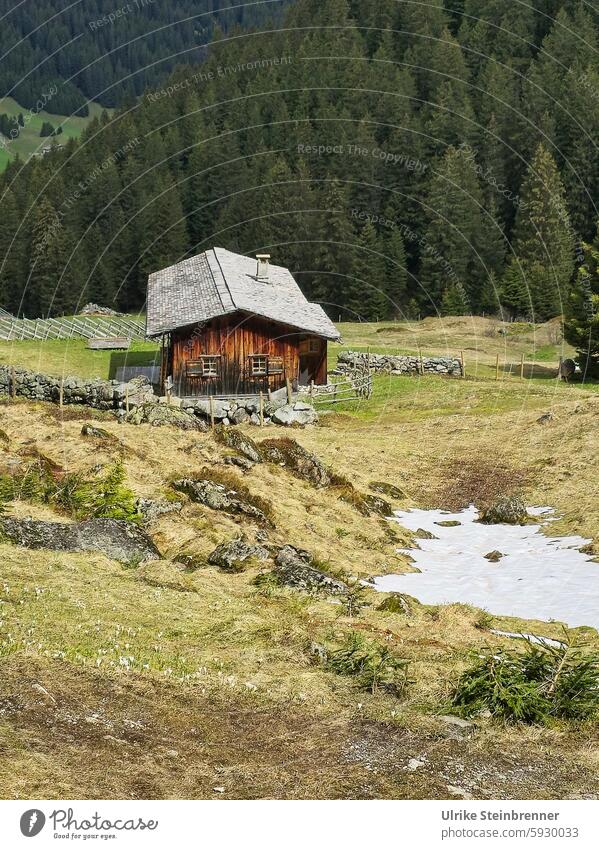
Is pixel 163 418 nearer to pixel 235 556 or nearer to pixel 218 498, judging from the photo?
pixel 218 498

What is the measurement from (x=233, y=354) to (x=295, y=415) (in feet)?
22.5

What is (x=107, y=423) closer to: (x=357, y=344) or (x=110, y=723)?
(x=110, y=723)

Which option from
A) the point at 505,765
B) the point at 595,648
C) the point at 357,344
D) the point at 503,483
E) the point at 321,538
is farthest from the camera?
the point at 357,344

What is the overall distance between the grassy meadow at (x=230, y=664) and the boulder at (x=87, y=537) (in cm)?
53

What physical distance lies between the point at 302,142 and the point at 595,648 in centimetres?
12539

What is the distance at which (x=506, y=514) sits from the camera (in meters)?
29.7

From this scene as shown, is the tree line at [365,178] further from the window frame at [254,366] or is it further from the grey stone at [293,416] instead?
the grey stone at [293,416]

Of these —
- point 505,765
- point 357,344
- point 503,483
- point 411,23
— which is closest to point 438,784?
point 505,765

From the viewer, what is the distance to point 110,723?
12.8 meters

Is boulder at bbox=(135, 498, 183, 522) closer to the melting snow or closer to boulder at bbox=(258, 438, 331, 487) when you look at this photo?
the melting snow

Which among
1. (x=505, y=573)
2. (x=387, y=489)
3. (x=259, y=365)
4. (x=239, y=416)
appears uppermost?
(x=259, y=365)

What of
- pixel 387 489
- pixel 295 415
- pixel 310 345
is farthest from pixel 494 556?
pixel 310 345

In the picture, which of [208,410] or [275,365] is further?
[275,365]

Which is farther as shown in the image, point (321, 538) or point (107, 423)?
point (107, 423)
